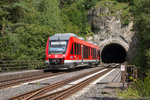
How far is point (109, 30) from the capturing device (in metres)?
48.4

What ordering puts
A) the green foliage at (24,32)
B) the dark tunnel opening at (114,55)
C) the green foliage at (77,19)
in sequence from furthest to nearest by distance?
the dark tunnel opening at (114,55)
the green foliage at (77,19)
the green foliage at (24,32)

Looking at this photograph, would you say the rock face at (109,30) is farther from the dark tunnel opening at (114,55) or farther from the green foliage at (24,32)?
the green foliage at (24,32)

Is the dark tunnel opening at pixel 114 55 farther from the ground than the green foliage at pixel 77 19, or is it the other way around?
the green foliage at pixel 77 19

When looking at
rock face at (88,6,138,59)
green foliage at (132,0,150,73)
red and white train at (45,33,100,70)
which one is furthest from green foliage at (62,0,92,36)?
red and white train at (45,33,100,70)

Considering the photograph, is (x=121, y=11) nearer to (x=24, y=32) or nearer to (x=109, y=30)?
(x=109, y=30)

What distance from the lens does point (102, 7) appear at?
49.1 m

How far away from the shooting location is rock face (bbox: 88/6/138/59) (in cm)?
4745

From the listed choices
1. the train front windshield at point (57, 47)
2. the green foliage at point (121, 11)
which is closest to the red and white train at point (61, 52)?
the train front windshield at point (57, 47)

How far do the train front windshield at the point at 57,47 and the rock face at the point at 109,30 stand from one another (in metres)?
27.7

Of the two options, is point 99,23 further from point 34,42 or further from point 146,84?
point 146,84

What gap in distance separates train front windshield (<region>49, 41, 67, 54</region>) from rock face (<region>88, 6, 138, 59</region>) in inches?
1092

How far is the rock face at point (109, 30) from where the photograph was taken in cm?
4745

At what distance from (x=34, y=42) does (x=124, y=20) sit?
24815 mm

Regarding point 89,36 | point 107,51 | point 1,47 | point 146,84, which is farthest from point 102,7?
point 146,84
